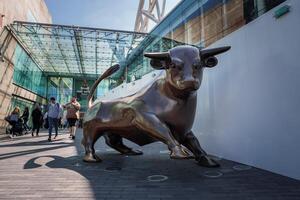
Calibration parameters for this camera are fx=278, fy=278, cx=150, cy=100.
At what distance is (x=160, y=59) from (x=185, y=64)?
44 centimetres

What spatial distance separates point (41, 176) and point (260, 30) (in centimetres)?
408

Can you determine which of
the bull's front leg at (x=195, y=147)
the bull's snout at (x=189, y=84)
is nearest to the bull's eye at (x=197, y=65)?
the bull's snout at (x=189, y=84)

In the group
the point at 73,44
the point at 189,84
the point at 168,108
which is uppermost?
the point at 73,44

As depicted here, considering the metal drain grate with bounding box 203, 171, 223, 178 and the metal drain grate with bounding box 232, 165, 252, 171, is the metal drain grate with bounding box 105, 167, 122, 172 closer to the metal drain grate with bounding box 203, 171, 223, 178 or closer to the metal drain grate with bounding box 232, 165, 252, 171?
the metal drain grate with bounding box 203, 171, 223, 178

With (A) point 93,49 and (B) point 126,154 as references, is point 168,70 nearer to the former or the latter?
(B) point 126,154

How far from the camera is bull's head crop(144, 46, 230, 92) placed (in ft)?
12.3

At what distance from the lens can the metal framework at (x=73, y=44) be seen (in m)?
21.6

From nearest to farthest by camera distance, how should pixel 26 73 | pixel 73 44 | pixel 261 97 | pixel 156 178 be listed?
pixel 156 178 < pixel 261 97 < pixel 73 44 < pixel 26 73

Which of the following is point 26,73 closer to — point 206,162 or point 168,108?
point 168,108

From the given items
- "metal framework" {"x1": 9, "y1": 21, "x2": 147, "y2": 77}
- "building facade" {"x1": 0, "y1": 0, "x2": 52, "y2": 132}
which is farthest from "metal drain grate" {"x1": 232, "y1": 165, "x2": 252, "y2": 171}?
"metal framework" {"x1": 9, "y1": 21, "x2": 147, "y2": 77}

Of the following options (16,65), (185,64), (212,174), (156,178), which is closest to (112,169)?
(156,178)

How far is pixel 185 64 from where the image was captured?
3.86 meters

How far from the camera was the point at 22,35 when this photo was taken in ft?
71.4

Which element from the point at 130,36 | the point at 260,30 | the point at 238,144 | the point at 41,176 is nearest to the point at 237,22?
the point at 260,30
